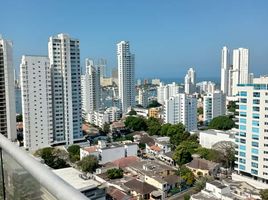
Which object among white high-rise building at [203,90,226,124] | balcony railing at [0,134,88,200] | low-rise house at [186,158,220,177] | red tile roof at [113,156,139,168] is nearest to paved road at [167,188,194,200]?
low-rise house at [186,158,220,177]

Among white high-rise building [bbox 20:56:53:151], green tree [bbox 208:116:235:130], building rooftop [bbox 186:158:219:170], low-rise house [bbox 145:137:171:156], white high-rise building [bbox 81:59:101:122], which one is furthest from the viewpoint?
white high-rise building [bbox 81:59:101:122]

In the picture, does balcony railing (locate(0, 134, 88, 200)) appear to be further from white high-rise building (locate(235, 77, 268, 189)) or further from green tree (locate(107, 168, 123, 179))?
white high-rise building (locate(235, 77, 268, 189))

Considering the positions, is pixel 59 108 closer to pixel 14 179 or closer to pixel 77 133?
pixel 77 133

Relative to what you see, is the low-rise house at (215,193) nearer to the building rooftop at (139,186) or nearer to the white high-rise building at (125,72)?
the building rooftop at (139,186)

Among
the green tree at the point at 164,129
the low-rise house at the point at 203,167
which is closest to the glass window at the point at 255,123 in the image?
the low-rise house at the point at 203,167

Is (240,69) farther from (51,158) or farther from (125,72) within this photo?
(51,158)

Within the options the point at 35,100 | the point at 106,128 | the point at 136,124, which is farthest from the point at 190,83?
the point at 35,100
